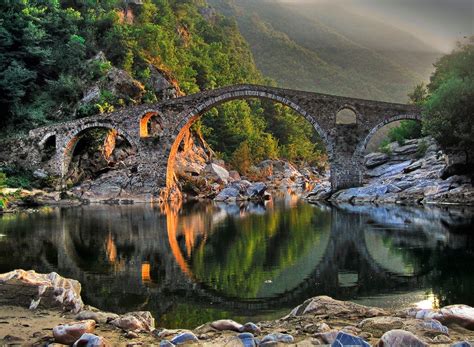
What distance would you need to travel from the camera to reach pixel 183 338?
5316 mm

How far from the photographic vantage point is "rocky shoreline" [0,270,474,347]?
511cm

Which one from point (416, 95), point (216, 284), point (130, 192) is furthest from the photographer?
point (416, 95)

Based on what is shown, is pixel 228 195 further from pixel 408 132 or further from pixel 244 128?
pixel 244 128

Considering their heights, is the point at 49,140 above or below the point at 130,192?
above

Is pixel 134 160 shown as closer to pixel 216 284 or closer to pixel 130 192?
pixel 130 192

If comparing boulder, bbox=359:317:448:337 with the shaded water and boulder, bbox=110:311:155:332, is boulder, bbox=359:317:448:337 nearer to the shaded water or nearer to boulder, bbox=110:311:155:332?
the shaded water

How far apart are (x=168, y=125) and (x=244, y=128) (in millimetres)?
22962

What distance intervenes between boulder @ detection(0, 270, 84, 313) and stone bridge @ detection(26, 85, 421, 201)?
88.6ft

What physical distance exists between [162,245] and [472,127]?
48.8 feet

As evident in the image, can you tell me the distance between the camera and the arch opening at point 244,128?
1368 inches

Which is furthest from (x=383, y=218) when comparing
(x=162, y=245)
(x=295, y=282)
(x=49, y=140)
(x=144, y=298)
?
(x=49, y=140)

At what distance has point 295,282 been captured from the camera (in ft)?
31.0

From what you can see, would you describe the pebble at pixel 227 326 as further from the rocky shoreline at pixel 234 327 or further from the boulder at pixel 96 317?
the boulder at pixel 96 317

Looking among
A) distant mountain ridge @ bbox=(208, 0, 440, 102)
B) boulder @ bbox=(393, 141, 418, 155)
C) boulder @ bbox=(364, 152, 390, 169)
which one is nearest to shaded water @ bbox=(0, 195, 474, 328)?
boulder @ bbox=(393, 141, 418, 155)
